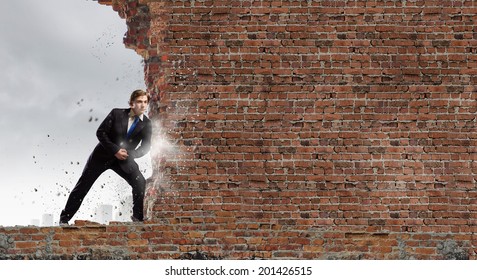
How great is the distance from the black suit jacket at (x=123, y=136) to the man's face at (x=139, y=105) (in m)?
0.08

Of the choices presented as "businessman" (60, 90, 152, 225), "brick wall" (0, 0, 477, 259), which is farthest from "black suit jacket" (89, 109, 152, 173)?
"brick wall" (0, 0, 477, 259)

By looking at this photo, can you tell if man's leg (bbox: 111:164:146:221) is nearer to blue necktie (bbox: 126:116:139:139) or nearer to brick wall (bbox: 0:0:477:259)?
brick wall (bbox: 0:0:477:259)

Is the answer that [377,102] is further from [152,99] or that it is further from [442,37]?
[152,99]

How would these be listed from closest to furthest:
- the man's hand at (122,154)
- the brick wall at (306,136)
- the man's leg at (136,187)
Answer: the brick wall at (306,136)
the man's hand at (122,154)
the man's leg at (136,187)

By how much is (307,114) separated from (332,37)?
→ 2.65ft

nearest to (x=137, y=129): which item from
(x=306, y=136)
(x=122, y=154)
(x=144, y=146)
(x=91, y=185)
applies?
(x=144, y=146)

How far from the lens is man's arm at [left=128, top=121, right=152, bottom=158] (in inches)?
247

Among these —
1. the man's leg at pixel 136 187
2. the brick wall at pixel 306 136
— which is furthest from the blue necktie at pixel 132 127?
the man's leg at pixel 136 187

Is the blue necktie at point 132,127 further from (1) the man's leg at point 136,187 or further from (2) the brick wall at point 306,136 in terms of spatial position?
(1) the man's leg at point 136,187

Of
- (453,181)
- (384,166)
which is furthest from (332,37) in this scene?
(453,181)

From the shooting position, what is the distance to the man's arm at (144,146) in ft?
20.6

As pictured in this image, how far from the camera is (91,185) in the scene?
6375 millimetres

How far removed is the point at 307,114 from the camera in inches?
242

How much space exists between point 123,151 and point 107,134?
9.8 inches
